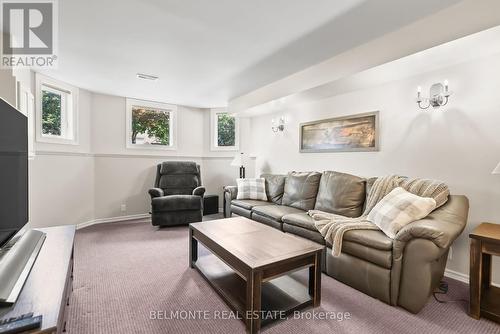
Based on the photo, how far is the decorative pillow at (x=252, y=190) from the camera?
3.94 meters

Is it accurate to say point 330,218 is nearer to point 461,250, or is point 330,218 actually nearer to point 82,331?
point 461,250

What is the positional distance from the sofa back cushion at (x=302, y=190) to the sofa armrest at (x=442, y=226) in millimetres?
1435

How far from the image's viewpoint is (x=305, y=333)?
153cm

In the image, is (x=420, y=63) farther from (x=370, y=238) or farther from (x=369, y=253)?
(x=369, y=253)

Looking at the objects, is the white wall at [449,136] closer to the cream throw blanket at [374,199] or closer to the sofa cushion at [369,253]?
the cream throw blanket at [374,199]

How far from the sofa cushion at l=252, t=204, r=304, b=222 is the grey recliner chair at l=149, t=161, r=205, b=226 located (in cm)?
116

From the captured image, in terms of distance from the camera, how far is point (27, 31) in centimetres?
221

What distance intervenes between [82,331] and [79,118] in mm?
3499

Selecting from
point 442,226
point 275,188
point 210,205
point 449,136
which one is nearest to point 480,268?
point 442,226

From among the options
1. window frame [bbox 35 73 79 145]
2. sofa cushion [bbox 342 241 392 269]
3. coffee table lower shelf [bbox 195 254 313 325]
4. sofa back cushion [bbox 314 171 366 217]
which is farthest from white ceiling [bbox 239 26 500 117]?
window frame [bbox 35 73 79 145]

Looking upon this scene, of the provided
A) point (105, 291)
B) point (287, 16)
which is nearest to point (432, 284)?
point (287, 16)

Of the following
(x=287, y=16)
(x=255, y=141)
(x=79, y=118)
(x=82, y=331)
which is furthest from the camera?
(x=255, y=141)

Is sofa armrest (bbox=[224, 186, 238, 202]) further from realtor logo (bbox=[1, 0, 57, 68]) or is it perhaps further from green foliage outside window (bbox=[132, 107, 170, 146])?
realtor logo (bbox=[1, 0, 57, 68])

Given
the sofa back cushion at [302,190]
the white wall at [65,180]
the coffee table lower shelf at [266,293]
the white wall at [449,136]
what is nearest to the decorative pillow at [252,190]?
the sofa back cushion at [302,190]
